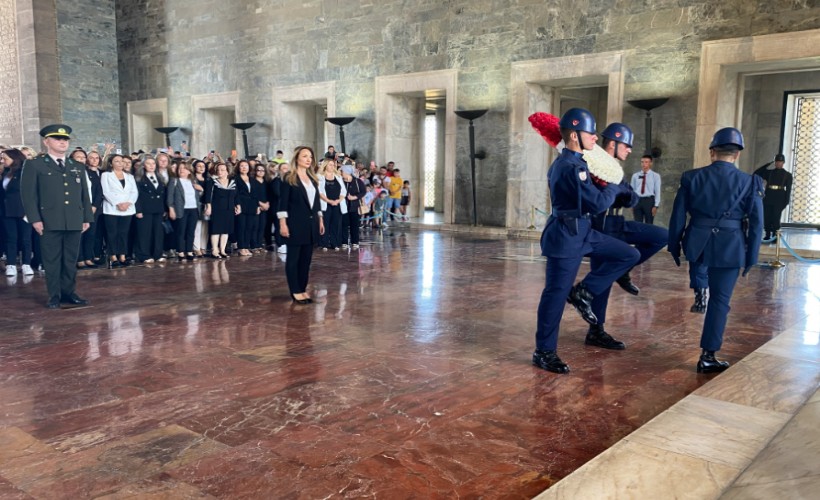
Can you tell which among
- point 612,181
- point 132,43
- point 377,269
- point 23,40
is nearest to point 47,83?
point 23,40

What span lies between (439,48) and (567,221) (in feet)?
42.1

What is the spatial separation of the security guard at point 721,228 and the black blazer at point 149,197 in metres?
7.59

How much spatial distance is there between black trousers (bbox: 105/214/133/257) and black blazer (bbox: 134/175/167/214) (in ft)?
0.77

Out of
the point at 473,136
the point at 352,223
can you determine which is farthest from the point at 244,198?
the point at 473,136

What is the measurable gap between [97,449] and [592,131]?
3.34 meters

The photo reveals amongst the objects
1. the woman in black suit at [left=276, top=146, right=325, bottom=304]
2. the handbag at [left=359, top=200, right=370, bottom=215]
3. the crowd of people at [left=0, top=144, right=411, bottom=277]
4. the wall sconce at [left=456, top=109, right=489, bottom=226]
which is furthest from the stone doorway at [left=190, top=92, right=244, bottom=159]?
the woman in black suit at [left=276, top=146, right=325, bottom=304]

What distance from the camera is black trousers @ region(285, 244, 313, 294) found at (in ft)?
21.9

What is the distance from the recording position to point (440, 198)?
957 inches

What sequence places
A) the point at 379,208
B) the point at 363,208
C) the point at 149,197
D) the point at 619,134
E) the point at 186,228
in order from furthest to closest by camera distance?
the point at 379,208
the point at 363,208
the point at 186,228
the point at 149,197
the point at 619,134

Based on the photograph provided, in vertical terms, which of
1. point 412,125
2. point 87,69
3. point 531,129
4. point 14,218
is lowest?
point 14,218

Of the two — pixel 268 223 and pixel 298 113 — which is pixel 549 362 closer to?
pixel 268 223

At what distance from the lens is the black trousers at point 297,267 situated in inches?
263

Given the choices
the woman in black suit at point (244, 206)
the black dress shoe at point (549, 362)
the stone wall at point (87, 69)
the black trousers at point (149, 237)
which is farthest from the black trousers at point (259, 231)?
the stone wall at point (87, 69)

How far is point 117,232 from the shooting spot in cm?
922
